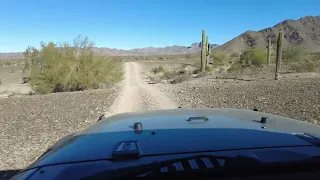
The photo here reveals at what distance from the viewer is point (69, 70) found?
27188 mm

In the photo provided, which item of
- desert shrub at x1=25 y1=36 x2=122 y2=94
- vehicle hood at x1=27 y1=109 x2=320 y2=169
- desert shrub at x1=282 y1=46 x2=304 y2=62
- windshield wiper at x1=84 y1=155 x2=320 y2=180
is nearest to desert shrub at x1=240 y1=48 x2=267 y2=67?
desert shrub at x1=282 y1=46 x2=304 y2=62

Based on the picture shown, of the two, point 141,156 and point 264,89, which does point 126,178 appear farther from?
point 264,89

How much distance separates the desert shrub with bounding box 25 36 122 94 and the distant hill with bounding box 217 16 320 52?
365 ft

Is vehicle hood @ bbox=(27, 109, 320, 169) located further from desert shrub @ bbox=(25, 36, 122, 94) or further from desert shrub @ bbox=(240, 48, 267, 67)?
desert shrub @ bbox=(240, 48, 267, 67)

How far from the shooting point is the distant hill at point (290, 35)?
134 metres

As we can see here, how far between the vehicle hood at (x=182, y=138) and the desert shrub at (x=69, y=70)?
985 inches

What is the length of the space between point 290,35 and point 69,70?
5041 inches

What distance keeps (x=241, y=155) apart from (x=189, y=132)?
2.05ft

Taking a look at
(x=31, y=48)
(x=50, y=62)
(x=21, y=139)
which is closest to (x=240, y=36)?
(x=31, y=48)

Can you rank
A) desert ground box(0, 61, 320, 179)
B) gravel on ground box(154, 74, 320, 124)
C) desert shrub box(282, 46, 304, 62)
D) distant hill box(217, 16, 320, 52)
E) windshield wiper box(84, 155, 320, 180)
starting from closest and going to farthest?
windshield wiper box(84, 155, 320, 180) < desert ground box(0, 61, 320, 179) < gravel on ground box(154, 74, 320, 124) < desert shrub box(282, 46, 304, 62) < distant hill box(217, 16, 320, 52)

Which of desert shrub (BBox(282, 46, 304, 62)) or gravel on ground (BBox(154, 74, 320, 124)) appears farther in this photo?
desert shrub (BBox(282, 46, 304, 62))

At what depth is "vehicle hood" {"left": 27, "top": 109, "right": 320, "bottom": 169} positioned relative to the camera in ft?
7.09

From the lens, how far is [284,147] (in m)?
2.15

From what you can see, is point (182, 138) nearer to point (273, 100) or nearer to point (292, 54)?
point (273, 100)
